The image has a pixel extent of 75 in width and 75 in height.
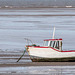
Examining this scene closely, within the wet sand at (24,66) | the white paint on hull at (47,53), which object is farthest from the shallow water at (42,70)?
the white paint on hull at (47,53)

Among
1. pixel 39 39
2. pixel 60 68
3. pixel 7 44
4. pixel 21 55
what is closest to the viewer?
pixel 60 68

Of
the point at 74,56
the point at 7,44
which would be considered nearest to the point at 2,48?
the point at 7,44

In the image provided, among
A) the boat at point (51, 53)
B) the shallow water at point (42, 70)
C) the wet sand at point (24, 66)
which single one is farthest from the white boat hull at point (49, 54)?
the shallow water at point (42, 70)

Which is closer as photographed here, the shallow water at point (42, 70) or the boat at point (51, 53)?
the shallow water at point (42, 70)

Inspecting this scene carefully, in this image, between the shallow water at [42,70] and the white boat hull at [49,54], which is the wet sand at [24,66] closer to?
the shallow water at [42,70]

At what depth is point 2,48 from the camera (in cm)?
3581

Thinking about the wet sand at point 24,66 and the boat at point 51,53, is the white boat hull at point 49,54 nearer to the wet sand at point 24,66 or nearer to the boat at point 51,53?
the boat at point 51,53

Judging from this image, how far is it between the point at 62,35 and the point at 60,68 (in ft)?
64.9

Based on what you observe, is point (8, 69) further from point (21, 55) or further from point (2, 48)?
point (2, 48)

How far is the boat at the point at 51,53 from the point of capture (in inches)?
1098

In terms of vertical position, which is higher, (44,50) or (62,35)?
(44,50)

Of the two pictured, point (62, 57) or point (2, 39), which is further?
point (2, 39)

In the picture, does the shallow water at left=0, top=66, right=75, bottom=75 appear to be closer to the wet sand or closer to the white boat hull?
the wet sand

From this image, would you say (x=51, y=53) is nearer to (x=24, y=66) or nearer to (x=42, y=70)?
(x=24, y=66)
